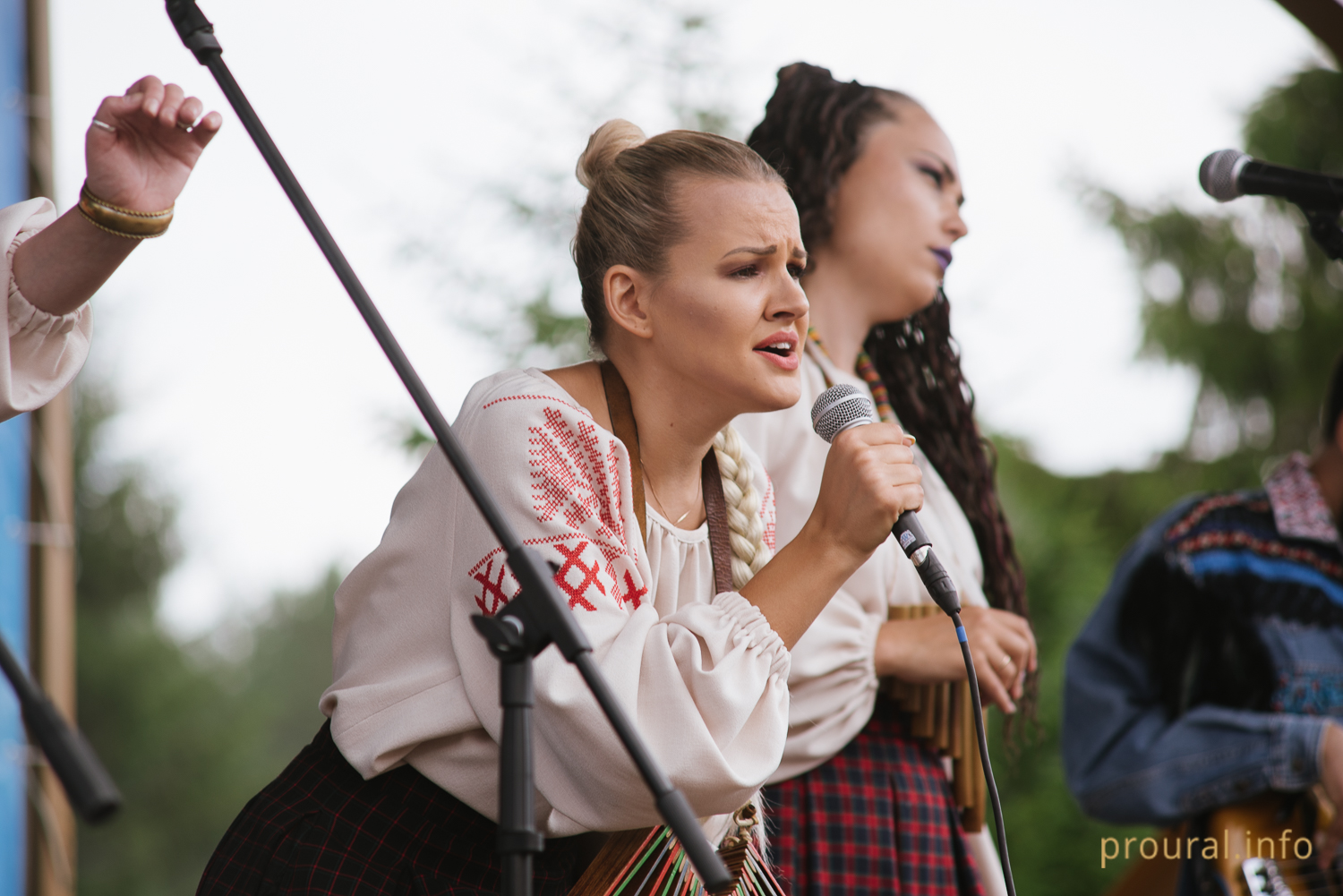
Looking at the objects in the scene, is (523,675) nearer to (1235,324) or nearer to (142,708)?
(1235,324)

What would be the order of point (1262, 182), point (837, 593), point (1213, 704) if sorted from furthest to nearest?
1. point (1213, 704)
2. point (837, 593)
3. point (1262, 182)

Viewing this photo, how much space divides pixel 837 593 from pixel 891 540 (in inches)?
6.0

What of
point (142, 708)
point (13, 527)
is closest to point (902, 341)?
point (13, 527)

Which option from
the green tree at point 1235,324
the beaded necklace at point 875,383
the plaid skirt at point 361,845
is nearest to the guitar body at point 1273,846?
the beaded necklace at point 875,383

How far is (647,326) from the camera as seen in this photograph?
5.61ft

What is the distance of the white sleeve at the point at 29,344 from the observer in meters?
1.48

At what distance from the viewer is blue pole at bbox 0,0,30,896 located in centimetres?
352

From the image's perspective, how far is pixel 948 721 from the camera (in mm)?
2150

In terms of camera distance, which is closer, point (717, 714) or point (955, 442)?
point (717, 714)

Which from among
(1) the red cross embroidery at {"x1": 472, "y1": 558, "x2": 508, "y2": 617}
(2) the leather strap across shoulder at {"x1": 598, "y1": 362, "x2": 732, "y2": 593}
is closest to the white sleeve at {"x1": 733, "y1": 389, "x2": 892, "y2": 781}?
(2) the leather strap across shoulder at {"x1": 598, "y1": 362, "x2": 732, "y2": 593}

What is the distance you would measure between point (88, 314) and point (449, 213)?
6.37 meters

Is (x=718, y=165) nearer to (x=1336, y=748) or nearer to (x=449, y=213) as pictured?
(x=1336, y=748)

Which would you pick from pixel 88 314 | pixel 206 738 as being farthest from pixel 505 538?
pixel 206 738
